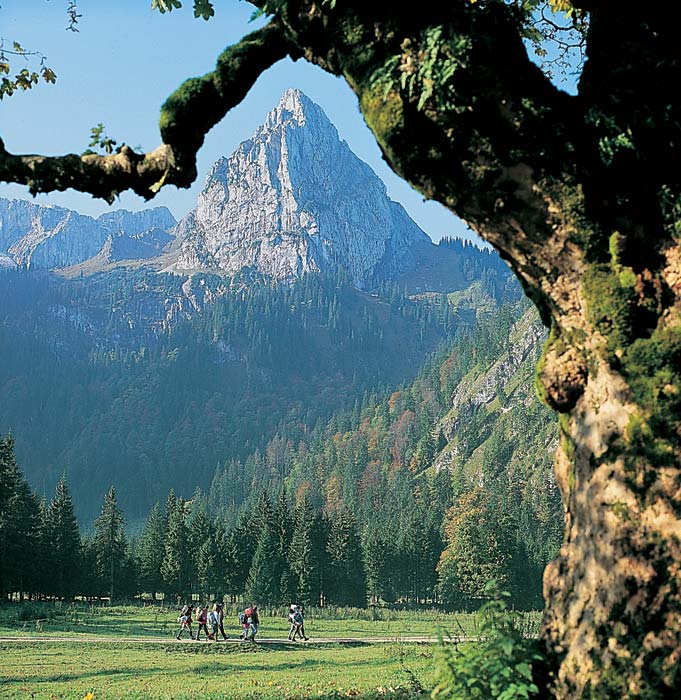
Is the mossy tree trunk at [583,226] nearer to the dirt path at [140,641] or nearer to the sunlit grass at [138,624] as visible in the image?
the dirt path at [140,641]

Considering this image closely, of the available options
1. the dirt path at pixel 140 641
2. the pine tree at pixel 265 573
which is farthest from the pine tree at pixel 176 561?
the dirt path at pixel 140 641

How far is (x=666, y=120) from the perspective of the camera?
6562 millimetres

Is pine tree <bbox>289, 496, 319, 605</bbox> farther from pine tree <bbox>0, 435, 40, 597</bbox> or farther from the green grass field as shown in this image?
the green grass field

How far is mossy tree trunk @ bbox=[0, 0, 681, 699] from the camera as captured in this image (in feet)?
19.6

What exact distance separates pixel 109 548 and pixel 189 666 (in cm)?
5238

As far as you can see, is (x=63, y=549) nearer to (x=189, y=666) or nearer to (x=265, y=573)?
(x=265, y=573)

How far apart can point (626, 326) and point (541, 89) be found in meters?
2.17

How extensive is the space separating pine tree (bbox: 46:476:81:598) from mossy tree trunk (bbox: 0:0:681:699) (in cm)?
6679

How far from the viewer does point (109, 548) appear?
73438mm

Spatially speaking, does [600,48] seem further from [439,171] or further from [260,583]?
[260,583]

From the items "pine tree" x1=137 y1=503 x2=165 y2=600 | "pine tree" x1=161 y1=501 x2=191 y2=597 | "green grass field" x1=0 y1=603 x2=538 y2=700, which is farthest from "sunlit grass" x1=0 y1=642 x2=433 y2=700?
"pine tree" x1=137 y1=503 x2=165 y2=600

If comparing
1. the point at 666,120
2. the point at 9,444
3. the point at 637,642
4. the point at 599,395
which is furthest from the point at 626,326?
the point at 9,444

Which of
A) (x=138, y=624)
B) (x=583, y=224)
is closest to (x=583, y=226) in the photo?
(x=583, y=224)

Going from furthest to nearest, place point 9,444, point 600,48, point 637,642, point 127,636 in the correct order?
point 9,444 < point 127,636 < point 600,48 < point 637,642
